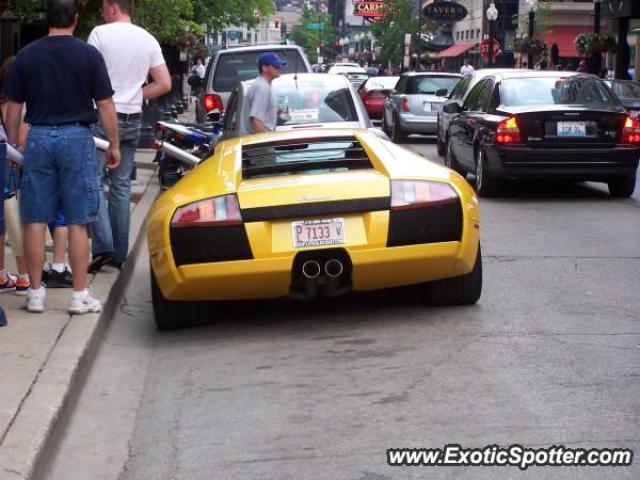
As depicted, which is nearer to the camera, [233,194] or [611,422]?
[611,422]

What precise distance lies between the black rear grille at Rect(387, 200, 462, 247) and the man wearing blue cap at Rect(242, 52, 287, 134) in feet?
13.9

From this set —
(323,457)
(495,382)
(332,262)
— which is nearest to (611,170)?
(332,262)

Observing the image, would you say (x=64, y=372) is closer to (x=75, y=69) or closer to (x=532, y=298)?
(x=75, y=69)

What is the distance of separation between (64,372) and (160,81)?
3738 millimetres

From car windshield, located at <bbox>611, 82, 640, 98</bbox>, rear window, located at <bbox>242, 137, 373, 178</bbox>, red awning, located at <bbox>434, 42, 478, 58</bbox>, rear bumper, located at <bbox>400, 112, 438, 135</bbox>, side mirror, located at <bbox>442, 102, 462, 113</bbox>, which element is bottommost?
red awning, located at <bbox>434, 42, 478, 58</bbox>

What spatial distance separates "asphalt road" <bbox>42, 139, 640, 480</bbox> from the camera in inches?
210

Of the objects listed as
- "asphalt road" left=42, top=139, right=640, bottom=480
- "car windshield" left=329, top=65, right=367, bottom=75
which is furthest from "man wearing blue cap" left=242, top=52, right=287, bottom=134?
"car windshield" left=329, top=65, right=367, bottom=75

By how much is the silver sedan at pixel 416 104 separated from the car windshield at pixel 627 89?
366 cm

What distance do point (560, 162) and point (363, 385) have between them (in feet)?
29.3

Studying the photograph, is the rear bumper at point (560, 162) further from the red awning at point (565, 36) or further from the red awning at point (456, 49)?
the red awning at point (456, 49)

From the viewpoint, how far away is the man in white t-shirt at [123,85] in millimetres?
9391

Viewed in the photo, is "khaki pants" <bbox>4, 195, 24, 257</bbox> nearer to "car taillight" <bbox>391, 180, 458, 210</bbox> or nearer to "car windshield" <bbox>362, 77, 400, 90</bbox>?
"car taillight" <bbox>391, 180, 458, 210</bbox>

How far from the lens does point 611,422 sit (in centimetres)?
557

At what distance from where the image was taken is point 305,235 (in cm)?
751
